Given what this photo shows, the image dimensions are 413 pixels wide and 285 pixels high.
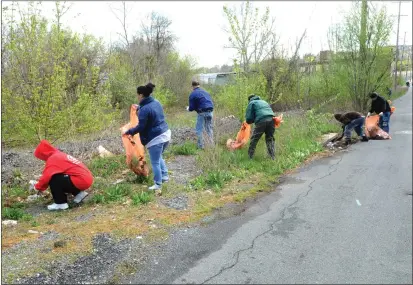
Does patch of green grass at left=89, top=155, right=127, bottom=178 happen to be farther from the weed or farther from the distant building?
the distant building

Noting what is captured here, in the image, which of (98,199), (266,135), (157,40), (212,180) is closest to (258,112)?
(266,135)

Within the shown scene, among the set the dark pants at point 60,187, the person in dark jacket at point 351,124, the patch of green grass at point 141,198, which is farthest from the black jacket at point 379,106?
the dark pants at point 60,187

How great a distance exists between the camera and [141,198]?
5496 mm

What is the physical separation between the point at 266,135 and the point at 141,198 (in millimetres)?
3659

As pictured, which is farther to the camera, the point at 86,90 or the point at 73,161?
the point at 86,90

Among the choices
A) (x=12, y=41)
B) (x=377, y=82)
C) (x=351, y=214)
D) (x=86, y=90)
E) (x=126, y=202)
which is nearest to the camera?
(x=351, y=214)

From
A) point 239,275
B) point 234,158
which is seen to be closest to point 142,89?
point 234,158

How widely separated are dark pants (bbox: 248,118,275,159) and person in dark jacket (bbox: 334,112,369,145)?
342 cm

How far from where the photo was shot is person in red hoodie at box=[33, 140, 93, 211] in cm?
509

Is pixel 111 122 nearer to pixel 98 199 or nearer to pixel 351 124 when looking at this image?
pixel 98 199

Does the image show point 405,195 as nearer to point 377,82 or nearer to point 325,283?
point 325,283

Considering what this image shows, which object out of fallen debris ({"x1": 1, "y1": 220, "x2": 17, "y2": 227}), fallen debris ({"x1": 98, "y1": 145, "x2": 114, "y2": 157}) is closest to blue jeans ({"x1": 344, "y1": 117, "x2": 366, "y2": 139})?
fallen debris ({"x1": 98, "y1": 145, "x2": 114, "y2": 157})

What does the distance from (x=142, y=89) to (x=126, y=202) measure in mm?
1862

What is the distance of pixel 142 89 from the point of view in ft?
19.1
